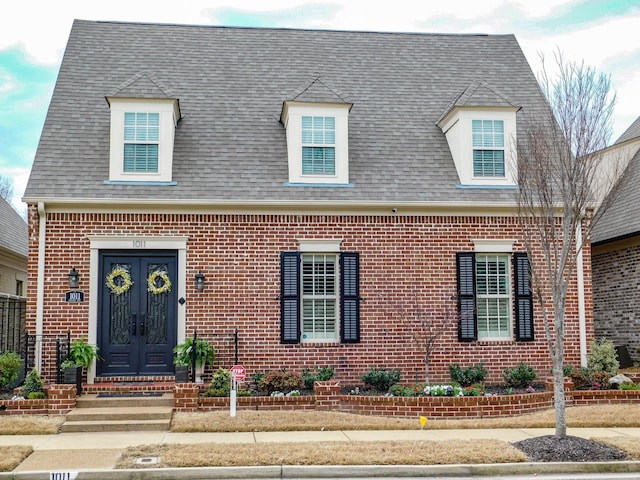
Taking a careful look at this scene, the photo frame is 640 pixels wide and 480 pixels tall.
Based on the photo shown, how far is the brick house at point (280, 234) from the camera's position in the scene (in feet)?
42.2

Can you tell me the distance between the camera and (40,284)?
12602mm

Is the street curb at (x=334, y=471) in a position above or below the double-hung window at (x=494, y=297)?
below

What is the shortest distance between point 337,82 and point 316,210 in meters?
4.01

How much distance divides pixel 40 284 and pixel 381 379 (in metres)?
6.30

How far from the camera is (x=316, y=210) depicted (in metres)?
13.4

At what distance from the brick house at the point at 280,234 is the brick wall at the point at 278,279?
3 centimetres

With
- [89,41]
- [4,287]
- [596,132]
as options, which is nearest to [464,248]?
[596,132]

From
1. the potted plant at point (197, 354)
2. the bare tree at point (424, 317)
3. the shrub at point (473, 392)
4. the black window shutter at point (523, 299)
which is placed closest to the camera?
the shrub at point (473, 392)

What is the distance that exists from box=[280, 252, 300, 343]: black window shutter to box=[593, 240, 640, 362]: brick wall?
7781 mm

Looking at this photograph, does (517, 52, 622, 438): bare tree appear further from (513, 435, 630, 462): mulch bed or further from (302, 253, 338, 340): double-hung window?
(302, 253, 338, 340): double-hung window

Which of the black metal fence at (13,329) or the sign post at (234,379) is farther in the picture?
the black metal fence at (13,329)

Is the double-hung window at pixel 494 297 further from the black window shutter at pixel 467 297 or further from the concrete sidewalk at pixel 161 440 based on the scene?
the concrete sidewalk at pixel 161 440

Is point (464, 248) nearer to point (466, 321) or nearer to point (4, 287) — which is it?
point (466, 321)

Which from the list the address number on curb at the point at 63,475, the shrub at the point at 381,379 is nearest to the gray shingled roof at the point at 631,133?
the shrub at the point at 381,379
